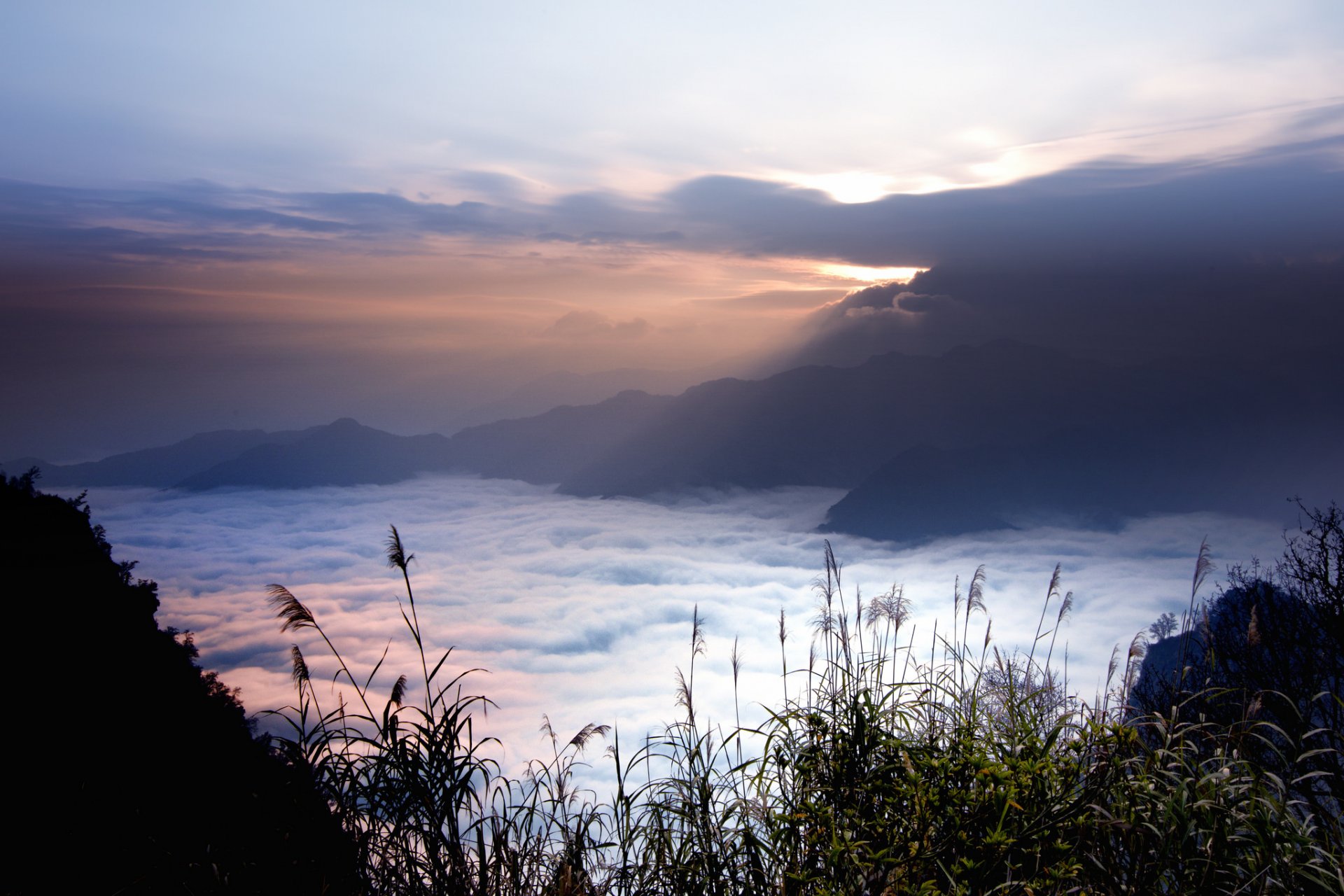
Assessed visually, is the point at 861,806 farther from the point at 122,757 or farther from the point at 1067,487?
the point at 1067,487

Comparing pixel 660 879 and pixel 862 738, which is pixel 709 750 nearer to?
pixel 660 879

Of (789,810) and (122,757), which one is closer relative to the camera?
(789,810)

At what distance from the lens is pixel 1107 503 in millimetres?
173375

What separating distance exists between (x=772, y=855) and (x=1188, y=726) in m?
1.58

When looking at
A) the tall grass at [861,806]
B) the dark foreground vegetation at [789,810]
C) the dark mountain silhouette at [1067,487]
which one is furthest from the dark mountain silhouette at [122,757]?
the dark mountain silhouette at [1067,487]

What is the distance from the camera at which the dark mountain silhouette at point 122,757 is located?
2.85m

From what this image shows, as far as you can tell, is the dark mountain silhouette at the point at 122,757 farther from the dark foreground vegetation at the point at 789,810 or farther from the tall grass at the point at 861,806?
the tall grass at the point at 861,806

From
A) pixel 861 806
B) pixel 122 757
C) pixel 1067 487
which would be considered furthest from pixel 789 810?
pixel 1067 487

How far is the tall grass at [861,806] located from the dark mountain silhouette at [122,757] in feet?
0.82

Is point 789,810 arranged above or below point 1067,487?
above

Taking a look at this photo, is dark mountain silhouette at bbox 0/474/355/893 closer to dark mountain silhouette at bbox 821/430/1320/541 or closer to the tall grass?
the tall grass

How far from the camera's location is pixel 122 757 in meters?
11.5

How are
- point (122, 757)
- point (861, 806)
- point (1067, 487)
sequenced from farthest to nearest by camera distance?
point (1067, 487)
point (122, 757)
point (861, 806)

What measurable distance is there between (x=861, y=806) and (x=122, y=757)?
1329 cm
